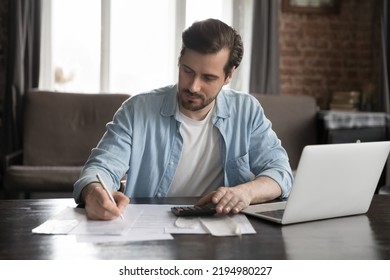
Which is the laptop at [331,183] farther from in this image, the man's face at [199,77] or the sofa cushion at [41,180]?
the sofa cushion at [41,180]

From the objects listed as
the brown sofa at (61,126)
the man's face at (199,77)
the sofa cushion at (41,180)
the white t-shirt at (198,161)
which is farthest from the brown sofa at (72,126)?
the man's face at (199,77)

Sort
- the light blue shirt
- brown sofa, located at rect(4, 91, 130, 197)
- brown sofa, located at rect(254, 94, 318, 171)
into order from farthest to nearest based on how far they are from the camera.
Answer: brown sofa, located at rect(254, 94, 318, 171) → brown sofa, located at rect(4, 91, 130, 197) → the light blue shirt

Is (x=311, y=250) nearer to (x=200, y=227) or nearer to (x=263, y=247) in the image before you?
(x=263, y=247)

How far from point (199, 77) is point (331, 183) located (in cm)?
69

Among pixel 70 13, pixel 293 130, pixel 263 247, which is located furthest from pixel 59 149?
pixel 263 247

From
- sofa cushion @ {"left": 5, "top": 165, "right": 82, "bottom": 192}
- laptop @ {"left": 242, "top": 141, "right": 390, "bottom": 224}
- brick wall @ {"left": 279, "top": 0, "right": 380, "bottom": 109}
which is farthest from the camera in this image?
brick wall @ {"left": 279, "top": 0, "right": 380, "bottom": 109}

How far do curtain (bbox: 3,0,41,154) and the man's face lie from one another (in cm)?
284

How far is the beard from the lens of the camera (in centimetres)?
190

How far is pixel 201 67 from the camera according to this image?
1890mm

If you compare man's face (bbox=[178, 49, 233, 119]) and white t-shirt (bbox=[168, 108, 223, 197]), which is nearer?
man's face (bbox=[178, 49, 233, 119])

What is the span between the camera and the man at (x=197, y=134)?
1.88 meters

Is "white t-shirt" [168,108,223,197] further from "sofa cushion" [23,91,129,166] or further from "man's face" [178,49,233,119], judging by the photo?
"sofa cushion" [23,91,129,166]

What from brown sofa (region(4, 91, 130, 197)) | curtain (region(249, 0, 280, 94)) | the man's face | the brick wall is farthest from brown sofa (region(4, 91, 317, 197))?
the man's face

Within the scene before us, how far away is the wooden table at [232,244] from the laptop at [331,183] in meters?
0.03
